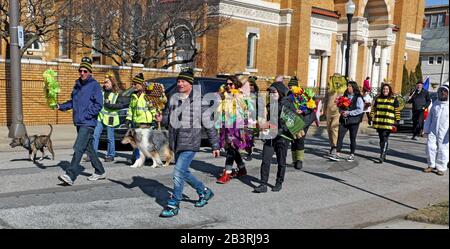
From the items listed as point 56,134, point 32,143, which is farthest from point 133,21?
point 32,143

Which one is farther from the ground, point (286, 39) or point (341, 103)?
point (286, 39)

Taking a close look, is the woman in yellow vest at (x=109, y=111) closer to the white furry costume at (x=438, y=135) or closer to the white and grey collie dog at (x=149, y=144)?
the white and grey collie dog at (x=149, y=144)

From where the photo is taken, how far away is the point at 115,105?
923 cm

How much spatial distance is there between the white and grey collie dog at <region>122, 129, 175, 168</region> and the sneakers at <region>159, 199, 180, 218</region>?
3.08 metres

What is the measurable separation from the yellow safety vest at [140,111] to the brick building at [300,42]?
8496 mm

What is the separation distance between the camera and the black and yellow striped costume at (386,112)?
10.7 m

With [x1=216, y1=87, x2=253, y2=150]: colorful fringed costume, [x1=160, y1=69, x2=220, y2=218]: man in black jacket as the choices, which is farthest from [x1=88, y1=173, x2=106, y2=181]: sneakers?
[x1=160, y1=69, x2=220, y2=218]: man in black jacket

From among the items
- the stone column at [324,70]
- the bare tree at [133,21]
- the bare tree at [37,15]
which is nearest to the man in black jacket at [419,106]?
the bare tree at [133,21]

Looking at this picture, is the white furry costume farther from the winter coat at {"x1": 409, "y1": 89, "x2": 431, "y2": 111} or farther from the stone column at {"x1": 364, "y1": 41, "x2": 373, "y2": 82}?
the stone column at {"x1": 364, "y1": 41, "x2": 373, "y2": 82}

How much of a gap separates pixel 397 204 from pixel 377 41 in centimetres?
3481

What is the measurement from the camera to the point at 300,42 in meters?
29.4

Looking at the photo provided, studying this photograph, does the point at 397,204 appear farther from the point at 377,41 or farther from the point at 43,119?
the point at 377,41

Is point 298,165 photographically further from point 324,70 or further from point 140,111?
point 324,70
